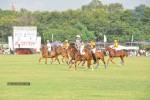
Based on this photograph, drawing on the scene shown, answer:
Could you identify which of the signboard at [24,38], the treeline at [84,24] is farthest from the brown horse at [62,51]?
the treeline at [84,24]

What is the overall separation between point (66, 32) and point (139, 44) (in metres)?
12.6

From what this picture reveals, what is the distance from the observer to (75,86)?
16.4 metres

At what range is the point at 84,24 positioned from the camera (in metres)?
97.6

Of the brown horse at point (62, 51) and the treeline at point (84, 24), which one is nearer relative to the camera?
the brown horse at point (62, 51)

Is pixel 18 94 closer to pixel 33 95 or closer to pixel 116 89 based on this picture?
pixel 33 95

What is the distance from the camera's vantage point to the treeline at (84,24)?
301 feet

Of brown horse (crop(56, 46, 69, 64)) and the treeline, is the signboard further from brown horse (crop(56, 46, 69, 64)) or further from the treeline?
brown horse (crop(56, 46, 69, 64))

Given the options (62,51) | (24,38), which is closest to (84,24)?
(24,38)

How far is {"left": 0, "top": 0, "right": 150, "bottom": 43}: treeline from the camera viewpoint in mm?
91688

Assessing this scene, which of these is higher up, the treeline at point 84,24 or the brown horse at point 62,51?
the treeline at point 84,24

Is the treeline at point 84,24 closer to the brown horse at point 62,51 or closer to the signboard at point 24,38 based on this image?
the signboard at point 24,38

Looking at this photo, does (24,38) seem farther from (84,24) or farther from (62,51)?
(84,24)

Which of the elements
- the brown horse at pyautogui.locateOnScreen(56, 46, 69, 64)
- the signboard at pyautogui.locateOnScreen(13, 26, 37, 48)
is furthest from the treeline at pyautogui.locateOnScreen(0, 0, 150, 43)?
the brown horse at pyautogui.locateOnScreen(56, 46, 69, 64)

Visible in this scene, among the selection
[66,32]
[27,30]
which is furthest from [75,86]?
[66,32]
